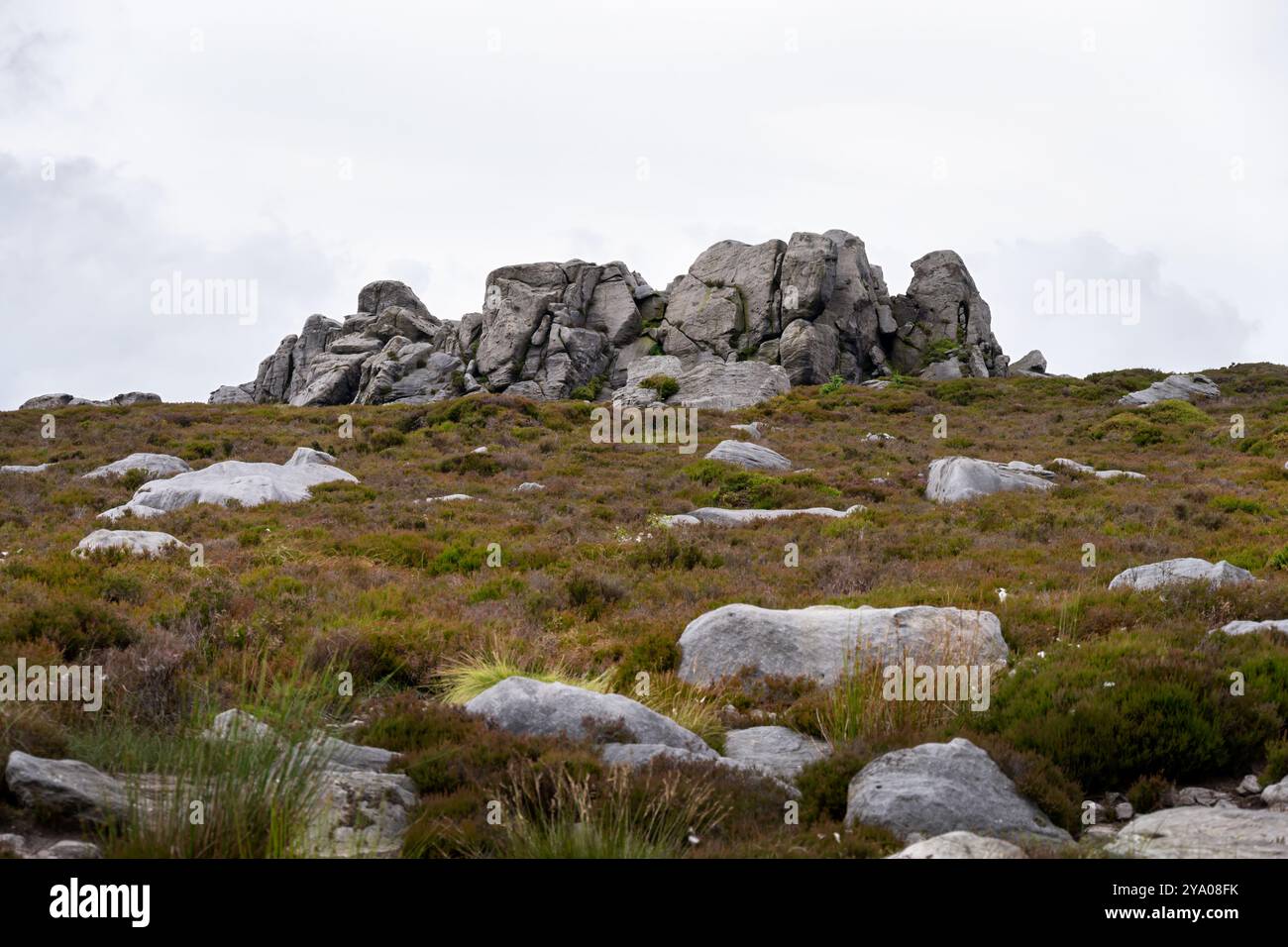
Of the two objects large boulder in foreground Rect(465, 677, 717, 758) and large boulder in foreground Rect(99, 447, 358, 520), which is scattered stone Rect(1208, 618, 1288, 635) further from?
large boulder in foreground Rect(99, 447, 358, 520)

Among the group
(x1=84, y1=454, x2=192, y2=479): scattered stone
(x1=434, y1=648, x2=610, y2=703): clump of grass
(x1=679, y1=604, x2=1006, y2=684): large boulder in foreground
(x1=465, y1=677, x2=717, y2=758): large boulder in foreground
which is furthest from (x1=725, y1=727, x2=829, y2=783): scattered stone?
(x1=84, y1=454, x2=192, y2=479): scattered stone

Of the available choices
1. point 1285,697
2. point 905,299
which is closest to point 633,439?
point 1285,697

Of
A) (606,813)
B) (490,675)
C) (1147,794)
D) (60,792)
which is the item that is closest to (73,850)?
(60,792)

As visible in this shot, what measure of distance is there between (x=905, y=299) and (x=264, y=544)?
7130cm

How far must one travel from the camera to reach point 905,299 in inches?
3118

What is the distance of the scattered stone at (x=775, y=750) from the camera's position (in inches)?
316

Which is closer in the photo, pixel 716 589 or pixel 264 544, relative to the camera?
pixel 716 589

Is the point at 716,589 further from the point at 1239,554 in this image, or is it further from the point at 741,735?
the point at 1239,554

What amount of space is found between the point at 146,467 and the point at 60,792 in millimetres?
23255

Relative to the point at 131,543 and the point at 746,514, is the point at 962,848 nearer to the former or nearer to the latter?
the point at 131,543

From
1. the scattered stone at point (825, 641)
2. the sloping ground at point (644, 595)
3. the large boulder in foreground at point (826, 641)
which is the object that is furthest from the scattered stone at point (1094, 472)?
the scattered stone at point (825, 641)

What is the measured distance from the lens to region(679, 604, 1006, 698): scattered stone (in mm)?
10531

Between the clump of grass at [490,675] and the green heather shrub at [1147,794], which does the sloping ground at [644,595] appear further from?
the clump of grass at [490,675]

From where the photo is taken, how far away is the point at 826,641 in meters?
11.1
